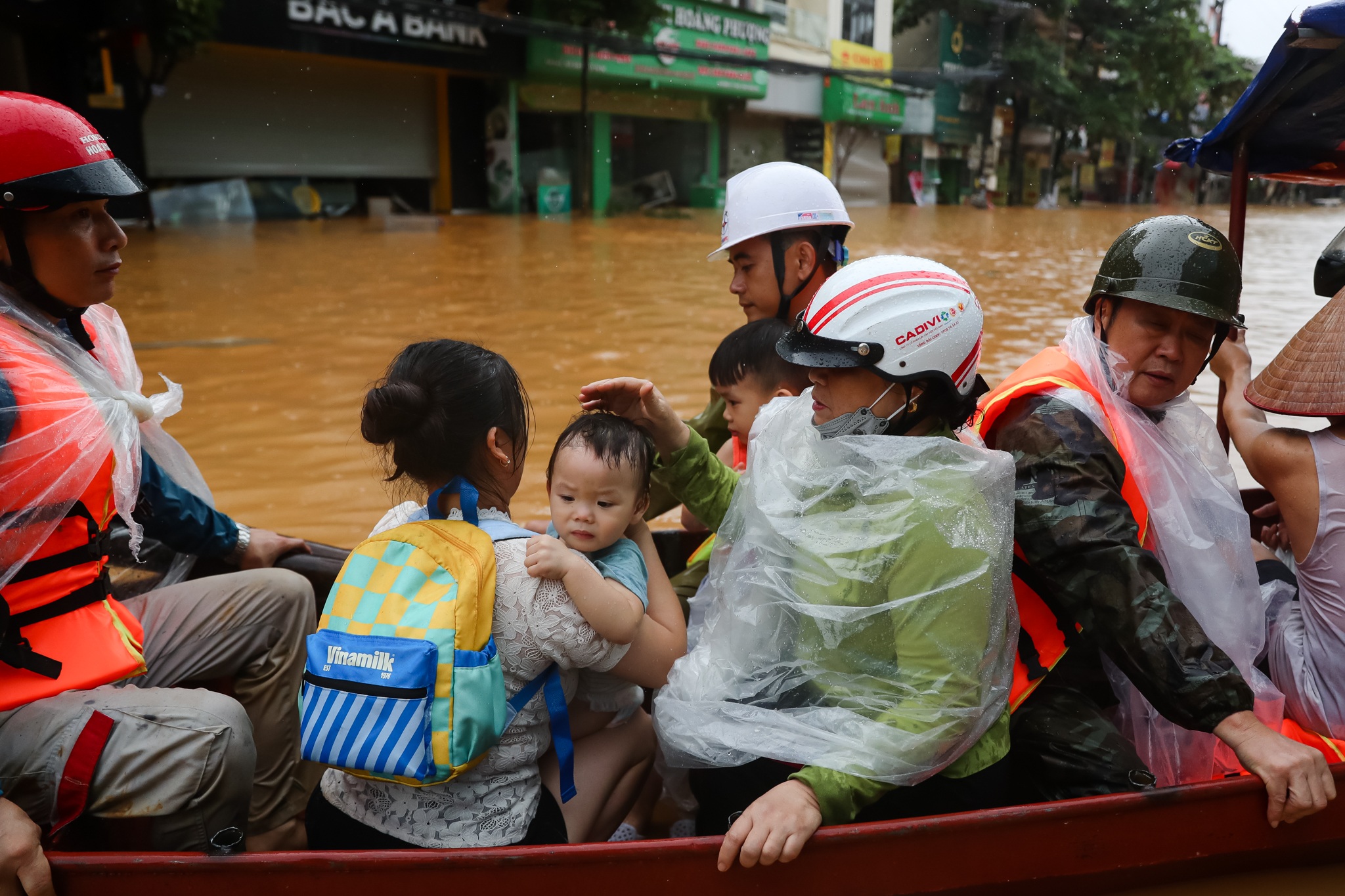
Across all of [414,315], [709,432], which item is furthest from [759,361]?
[414,315]

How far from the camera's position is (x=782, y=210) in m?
3.41

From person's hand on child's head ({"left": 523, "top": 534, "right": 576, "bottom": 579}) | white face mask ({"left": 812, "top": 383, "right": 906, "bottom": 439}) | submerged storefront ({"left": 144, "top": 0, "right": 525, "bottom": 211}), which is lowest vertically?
person's hand on child's head ({"left": 523, "top": 534, "right": 576, "bottom": 579})

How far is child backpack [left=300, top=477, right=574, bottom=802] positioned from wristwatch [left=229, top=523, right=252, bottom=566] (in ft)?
4.33

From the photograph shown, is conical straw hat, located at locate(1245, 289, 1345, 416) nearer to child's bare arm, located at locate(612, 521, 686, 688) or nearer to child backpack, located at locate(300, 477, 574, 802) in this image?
child's bare arm, located at locate(612, 521, 686, 688)

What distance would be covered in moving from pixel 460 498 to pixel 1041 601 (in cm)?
125

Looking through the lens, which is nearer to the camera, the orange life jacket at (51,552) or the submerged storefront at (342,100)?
the orange life jacket at (51,552)

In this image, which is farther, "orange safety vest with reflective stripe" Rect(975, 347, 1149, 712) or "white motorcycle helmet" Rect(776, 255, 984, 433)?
"orange safety vest with reflective stripe" Rect(975, 347, 1149, 712)

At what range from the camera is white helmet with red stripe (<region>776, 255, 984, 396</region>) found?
1966 millimetres

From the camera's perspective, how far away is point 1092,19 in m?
35.6

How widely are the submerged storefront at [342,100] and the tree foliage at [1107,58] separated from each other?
60.2ft

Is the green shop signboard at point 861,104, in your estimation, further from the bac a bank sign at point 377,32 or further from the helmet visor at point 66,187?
the helmet visor at point 66,187

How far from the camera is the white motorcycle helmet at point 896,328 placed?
6.45ft

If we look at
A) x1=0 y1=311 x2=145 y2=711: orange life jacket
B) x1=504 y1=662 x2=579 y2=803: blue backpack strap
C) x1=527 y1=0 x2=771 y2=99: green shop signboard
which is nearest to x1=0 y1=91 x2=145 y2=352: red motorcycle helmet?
x1=0 y1=311 x2=145 y2=711: orange life jacket

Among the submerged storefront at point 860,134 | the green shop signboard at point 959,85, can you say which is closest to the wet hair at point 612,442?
the submerged storefront at point 860,134
